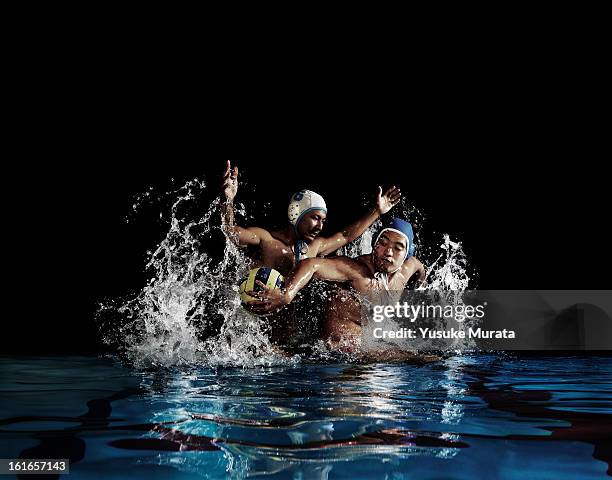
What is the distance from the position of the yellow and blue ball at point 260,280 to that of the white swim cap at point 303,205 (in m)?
1.12

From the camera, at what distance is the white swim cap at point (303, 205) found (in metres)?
5.43

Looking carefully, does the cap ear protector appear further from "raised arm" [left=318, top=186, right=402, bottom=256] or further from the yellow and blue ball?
the yellow and blue ball

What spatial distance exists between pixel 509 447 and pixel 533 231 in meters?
8.59

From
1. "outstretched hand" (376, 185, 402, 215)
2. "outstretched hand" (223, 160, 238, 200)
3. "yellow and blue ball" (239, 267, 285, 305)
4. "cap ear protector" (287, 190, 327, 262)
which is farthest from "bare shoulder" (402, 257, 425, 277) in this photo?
"outstretched hand" (223, 160, 238, 200)

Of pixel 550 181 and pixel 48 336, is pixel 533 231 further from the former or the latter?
pixel 48 336

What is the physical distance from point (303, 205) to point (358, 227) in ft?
2.05

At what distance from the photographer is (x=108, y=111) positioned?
9945 mm

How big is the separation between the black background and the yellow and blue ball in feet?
18.8

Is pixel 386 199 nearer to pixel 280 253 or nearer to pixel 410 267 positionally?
pixel 410 267

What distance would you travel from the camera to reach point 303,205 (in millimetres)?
5445

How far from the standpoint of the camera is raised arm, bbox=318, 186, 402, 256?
5.64m

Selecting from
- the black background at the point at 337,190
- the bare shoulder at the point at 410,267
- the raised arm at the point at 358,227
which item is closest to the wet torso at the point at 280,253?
the raised arm at the point at 358,227

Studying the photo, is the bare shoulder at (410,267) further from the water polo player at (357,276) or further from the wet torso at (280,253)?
the wet torso at (280,253)

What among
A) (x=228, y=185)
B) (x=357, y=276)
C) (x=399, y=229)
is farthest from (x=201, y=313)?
(x=399, y=229)
